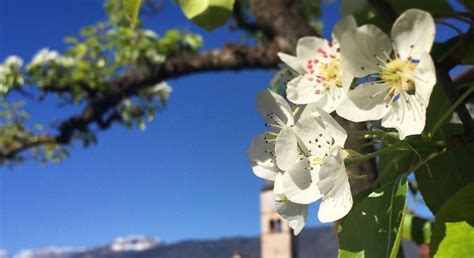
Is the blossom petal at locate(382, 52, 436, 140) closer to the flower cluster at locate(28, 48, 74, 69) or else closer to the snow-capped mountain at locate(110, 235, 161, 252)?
the flower cluster at locate(28, 48, 74, 69)

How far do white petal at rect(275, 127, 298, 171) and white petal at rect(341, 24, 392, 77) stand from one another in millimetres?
47

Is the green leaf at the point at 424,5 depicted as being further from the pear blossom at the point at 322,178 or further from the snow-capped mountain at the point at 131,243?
the snow-capped mountain at the point at 131,243

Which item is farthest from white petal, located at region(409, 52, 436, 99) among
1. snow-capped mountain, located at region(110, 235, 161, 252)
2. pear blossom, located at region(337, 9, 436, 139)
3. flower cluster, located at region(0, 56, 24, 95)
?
snow-capped mountain, located at region(110, 235, 161, 252)

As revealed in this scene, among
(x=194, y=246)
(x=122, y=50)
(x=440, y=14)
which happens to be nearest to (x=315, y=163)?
(x=440, y=14)

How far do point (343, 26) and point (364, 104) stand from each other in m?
0.04

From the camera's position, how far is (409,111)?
0.28 meters

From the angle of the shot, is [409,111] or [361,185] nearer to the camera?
[409,111]

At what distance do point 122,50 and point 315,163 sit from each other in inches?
71.4

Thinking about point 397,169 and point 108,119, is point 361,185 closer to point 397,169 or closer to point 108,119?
point 397,169

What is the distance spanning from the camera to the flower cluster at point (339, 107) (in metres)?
0.27

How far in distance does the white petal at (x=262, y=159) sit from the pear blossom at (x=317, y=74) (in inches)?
1.2

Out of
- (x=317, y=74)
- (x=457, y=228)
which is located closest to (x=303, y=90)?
(x=317, y=74)

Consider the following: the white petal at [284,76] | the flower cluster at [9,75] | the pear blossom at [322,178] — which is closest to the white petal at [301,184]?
the pear blossom at [322,178]

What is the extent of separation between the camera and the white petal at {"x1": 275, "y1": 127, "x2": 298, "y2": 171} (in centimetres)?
30
